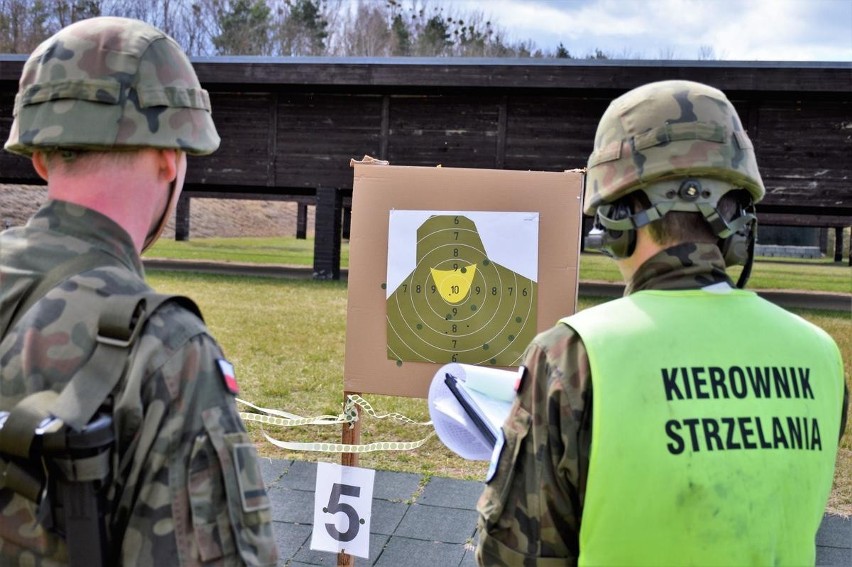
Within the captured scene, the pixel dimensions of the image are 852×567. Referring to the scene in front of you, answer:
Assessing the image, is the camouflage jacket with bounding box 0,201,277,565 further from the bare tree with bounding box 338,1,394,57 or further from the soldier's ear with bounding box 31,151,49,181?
the bare tree with bounding box 338,1,394,57

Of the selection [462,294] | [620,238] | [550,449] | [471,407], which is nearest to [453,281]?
[462,294]

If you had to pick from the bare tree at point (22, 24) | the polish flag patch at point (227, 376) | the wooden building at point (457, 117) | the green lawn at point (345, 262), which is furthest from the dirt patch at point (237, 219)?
the polish flag patch at point (227, 376)

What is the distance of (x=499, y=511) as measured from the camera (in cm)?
152

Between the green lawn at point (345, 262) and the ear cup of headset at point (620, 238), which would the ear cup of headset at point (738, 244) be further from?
the green lawn at point (345, 262)

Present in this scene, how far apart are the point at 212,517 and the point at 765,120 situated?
538 inches

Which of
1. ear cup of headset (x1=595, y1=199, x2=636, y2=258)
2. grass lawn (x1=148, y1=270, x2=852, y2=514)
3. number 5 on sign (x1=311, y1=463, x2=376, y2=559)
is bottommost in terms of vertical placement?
grass lawn (x1=148, y1=270, x2=852, y2=514)

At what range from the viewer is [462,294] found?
11.7ft

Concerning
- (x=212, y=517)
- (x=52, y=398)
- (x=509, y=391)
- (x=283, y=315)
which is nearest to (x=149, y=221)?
(x=52, y=398)

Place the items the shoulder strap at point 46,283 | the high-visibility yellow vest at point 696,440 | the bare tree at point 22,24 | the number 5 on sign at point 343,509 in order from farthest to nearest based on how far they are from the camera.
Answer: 1. the bare tree at point 22,24
2. the number 5 on sign at point 343,509
3. the high-visibility yellow vest at point 696,440
4. the shoulder strap at point 46,283

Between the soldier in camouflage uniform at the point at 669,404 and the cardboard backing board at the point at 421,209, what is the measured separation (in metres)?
1.86

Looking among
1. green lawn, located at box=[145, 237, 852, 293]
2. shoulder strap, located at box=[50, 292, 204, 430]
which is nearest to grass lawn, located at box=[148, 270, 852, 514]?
shoulder strap, located at box=[50, 292, 204, 430]

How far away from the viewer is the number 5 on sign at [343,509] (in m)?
3.25

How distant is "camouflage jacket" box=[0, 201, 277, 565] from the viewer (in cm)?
123

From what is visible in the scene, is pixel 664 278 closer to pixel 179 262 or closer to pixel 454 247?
pixel 454 247
